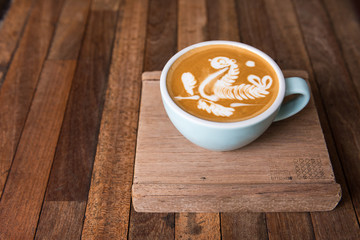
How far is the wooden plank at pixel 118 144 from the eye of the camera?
0.83 metres

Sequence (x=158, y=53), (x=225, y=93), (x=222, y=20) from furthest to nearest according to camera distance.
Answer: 1. (x=222, y=20)
2. (x=158, y=53)
3. (x=225, y=93)

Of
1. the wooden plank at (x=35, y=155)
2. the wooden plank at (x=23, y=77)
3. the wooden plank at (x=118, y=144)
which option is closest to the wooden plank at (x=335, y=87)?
the wooden plank at (x=118, y=144)

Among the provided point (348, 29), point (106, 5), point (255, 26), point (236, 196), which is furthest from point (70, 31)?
point (348, 29)

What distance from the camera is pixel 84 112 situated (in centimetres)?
105

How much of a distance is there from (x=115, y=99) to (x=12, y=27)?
591mm

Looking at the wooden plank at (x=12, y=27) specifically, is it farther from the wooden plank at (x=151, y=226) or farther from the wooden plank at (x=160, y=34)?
the wooden plank at (x=151, y=226)

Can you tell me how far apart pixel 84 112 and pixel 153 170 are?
408 mm

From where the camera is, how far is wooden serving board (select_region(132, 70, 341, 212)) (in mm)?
730

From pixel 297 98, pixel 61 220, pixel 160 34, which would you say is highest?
pixel 297 98

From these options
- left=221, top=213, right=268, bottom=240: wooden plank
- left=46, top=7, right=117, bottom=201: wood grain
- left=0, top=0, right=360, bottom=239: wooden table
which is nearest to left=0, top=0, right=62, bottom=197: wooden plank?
left=0, top=0, right=360, bottom=239: wooden table

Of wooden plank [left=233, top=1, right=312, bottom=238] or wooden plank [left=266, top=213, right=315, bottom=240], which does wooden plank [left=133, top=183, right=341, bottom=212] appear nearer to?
wooden plank [left=266, top=213, right=315, bottom=240]

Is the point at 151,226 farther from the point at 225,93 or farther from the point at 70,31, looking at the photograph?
the point at 70,31

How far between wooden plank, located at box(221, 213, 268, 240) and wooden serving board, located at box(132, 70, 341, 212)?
1.2 inches

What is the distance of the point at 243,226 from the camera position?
81 cm
